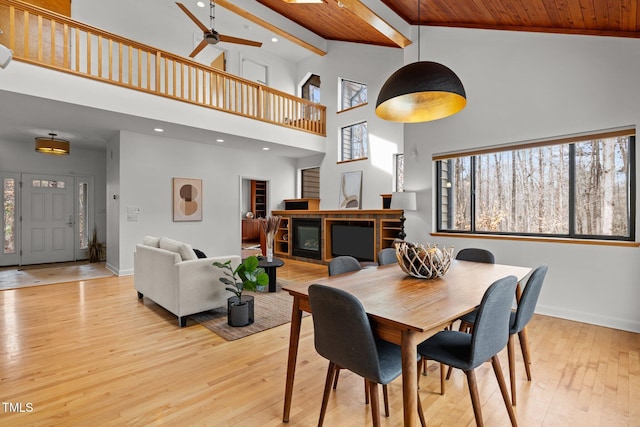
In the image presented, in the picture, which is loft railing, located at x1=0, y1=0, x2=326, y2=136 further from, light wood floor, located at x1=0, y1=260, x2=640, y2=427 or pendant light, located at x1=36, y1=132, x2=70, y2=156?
light wood floor, located at x1=0, y1=260, x2=640, y2=427

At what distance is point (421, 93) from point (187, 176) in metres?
5.53

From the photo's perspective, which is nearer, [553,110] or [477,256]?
[477,256]

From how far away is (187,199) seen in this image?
22.0ft

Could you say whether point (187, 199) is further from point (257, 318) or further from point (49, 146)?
point (257, 318)

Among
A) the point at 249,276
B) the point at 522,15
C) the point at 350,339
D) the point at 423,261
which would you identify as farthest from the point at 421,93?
the point at 249,276

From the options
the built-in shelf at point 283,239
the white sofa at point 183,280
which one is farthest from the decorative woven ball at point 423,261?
the built-in shelf at point 283,239

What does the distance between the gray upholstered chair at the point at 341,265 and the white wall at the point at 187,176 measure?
4992mm

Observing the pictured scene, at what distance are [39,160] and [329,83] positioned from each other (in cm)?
682

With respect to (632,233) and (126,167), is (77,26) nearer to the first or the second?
(126,167)

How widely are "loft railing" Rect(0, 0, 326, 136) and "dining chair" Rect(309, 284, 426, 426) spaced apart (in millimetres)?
4587

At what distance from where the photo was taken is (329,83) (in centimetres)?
816

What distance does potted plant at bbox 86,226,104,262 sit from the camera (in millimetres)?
7461

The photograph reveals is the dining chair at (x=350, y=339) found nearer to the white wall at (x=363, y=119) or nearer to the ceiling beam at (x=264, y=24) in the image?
the white wall at (x=363, y=119)

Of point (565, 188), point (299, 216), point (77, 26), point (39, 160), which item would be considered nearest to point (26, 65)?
point (77, 26)
